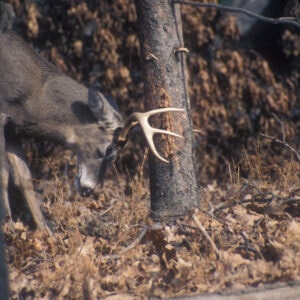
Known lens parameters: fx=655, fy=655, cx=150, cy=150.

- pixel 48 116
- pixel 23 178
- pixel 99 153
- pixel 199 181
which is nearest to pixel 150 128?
pixel 99 153

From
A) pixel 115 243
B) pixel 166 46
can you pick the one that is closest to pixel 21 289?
pixel 115 243

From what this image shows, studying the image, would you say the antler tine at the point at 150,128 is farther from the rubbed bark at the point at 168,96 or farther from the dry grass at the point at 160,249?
the dry grass at the point at 160,249

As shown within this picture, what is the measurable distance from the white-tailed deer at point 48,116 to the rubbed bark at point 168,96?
113 cm

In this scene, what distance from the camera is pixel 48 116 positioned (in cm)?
773

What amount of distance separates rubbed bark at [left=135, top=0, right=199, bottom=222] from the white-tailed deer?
1.13 metres

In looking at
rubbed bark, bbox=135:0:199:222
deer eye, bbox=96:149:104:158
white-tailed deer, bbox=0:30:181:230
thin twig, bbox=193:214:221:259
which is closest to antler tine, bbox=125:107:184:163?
rubbed bark, bbox=135:0:199:222

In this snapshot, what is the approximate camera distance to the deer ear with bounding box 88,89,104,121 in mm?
7535

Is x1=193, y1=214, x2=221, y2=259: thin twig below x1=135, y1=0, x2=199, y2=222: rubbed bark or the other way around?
below

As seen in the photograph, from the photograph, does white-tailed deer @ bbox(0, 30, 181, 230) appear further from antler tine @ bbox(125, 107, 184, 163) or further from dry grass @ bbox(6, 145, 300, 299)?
antler tine @ bbox(125, 107, 184, 163)

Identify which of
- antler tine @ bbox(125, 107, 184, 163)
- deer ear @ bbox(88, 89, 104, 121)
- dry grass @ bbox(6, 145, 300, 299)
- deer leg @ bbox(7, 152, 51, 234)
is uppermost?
deer ear @ bbox(88, 89, 104, 121)

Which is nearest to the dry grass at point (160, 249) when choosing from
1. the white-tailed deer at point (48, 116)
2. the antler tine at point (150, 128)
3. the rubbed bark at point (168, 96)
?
the rubbed bark at point (168, 96)

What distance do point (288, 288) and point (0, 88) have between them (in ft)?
13.6

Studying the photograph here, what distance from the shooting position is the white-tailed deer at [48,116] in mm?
7484

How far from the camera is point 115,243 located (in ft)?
19.7
